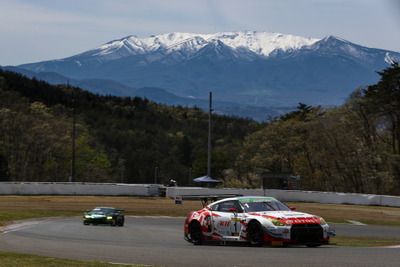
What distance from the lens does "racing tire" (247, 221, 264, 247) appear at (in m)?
Answer: 17.5

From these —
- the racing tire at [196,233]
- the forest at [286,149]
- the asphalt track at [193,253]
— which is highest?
the forest at [286,149]

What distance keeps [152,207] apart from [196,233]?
25654 millimetres

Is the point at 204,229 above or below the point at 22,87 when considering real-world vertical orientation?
below

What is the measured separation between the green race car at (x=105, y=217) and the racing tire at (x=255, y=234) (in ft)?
45.3

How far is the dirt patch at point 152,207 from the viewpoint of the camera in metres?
39.8

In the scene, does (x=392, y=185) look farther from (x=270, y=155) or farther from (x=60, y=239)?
(x=60, y=239)

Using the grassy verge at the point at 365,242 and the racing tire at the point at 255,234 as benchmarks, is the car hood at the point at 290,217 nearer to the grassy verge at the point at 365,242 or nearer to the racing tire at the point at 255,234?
the racing tire at the point at 255,234

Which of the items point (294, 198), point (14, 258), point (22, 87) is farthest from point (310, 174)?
point (22, 87)

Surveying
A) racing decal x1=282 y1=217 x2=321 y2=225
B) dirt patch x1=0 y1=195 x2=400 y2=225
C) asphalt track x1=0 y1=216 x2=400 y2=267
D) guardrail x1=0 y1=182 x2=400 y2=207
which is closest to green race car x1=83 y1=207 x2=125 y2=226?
asphalt track x1=0 y1=216 x2=400 y2=267

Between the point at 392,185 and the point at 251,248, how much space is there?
5981 cm

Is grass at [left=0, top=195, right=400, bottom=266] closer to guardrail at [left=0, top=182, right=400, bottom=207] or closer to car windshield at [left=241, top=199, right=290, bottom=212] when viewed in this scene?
guardrail at [left=0, top=182, right=400, bottom=207]

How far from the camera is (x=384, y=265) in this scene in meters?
12.3

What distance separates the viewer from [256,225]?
58.1ft

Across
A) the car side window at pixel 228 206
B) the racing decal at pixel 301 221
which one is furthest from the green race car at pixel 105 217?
the racing decal at pixel 301 221
